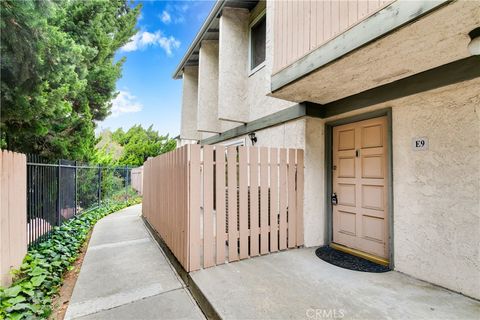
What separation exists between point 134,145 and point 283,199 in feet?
68.2

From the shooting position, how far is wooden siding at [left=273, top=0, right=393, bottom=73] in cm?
261

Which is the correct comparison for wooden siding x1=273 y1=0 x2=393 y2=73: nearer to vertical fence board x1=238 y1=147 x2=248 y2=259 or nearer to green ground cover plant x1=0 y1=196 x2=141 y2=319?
vertical fence board x1=238 y1=147 x2=248 y2=259

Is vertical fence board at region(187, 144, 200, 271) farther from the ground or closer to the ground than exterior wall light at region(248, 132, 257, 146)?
closer to the ground

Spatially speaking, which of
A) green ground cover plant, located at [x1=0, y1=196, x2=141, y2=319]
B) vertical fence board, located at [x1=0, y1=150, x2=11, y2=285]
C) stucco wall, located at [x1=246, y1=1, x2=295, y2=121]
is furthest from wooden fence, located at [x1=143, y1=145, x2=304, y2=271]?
vertical fence board, located at [x1=0, y1=150, x2=11, y2=285]

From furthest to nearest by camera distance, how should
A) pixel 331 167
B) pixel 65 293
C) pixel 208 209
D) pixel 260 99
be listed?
pixel 260 99 → pixel 331 167 → pixel 208 209 → pixel 65 293

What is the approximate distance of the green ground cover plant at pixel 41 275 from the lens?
2.77 metres

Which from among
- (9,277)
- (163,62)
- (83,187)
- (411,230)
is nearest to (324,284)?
(411,230)

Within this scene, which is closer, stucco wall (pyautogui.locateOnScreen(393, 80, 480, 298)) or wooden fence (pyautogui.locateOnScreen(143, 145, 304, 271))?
stucco wall (pyautogui.locateOnScreen(393, 80, 480, 298))

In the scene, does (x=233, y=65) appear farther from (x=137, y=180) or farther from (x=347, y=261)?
(x=137, y=180)

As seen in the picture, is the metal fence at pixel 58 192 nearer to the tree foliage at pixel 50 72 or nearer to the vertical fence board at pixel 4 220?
the tree foliage at pixel 50 72

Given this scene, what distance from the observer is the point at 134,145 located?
22016 mm
